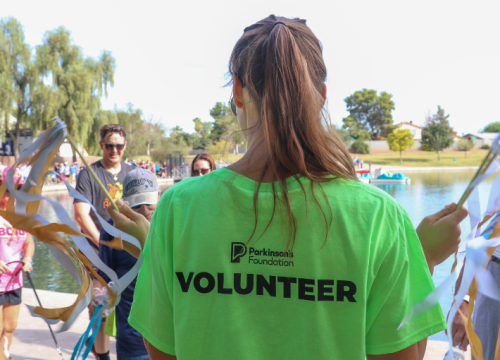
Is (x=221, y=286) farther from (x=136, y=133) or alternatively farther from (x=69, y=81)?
(x=136, y=133)

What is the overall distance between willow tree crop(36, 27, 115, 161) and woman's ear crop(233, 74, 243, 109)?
1096 inches

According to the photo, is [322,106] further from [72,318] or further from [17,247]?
[17,247]

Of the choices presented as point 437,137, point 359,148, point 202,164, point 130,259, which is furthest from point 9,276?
point 437,137

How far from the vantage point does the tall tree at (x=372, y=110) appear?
3369 inches

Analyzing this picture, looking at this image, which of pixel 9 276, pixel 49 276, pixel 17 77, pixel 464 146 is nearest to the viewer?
pixel 9 276

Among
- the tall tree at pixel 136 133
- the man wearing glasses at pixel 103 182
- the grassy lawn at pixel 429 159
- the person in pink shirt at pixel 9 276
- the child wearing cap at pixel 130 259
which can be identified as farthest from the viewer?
the grassy lawn at pixel 429 159

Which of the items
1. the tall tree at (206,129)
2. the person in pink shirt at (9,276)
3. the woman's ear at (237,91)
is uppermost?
the tall tree at (206,129)

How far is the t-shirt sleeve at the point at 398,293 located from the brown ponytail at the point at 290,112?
0.18 m

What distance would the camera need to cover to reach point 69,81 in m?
27.3

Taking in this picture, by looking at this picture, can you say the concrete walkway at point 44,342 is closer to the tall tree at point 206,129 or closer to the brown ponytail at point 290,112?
the brown ponytail at point 290,112

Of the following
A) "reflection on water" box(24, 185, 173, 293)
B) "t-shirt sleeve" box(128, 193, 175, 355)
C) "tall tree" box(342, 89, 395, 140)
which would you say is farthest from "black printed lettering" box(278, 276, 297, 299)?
"tall tree" box(342, 89, 395, 140)

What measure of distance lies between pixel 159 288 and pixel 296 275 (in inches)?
13.7

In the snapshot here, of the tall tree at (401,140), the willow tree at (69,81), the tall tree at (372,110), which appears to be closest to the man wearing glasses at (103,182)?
the willow tree at (69,81)

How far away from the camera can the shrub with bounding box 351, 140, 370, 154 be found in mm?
68750
